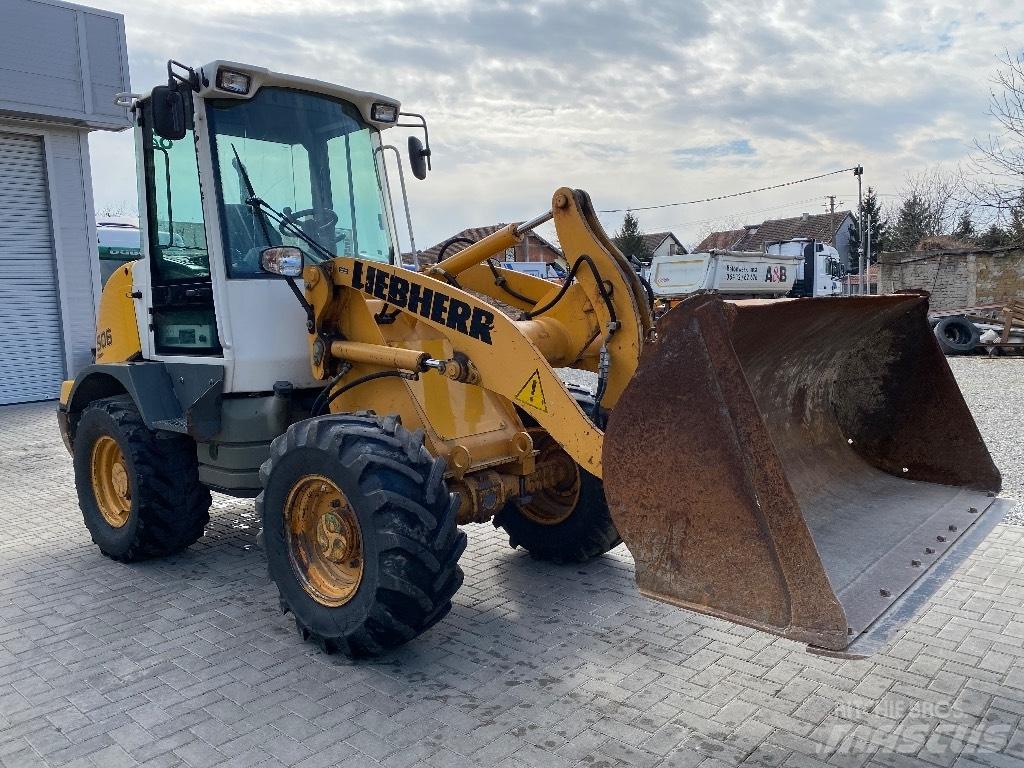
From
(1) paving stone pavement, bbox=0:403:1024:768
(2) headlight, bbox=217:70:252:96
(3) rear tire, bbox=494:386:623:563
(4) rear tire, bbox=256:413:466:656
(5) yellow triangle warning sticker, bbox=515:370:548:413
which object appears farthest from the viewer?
(3) rear tire, bbox=494:386:623:563

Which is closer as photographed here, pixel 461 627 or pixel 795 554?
pixel 795 554

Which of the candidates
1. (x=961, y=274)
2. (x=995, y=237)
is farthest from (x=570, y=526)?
(x=995, y=237)

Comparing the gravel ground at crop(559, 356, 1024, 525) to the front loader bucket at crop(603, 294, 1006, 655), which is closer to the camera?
the front loader bucket at crop(603, 294, 1006, 655)

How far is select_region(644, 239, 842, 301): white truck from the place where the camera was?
69.7 ft

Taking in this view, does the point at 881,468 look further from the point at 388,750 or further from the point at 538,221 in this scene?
the point at 388,750

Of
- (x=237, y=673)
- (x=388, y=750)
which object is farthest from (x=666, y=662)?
(x=237, y=673)

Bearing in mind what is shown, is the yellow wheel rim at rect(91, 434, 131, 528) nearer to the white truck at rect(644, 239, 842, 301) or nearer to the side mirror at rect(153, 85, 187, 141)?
the side mirror at rect(153, 85, 187, 141)

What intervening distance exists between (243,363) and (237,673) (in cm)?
166

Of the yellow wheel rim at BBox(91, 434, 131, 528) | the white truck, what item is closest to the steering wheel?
the yellow wheel rim at BBox(91, 434, 131, 528)

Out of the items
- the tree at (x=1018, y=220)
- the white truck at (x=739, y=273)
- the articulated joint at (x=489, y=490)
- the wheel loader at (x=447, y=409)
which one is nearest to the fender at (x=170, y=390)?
the wheel loader at (x=447, y=409)

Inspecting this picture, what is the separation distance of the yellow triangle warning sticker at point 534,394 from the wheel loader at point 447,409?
0.4 inches

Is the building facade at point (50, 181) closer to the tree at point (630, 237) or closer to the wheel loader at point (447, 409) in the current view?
the wheel loader at point (447, 409)

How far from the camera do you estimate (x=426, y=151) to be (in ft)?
17.4

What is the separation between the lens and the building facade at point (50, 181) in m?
12.1
